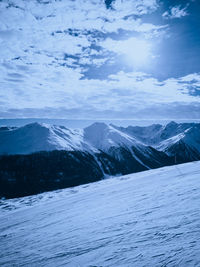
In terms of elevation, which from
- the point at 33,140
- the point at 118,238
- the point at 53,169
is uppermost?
the point at 33,140

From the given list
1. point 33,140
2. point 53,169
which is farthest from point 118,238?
point 33,140

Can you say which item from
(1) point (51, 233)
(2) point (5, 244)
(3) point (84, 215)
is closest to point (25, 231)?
(2) point (5, 244)

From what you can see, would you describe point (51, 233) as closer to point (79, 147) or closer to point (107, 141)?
point (79, 147)

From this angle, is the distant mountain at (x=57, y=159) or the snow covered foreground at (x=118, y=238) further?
the distant mountain at (x=57, y=159)

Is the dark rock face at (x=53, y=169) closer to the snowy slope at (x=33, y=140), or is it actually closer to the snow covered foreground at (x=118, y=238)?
the snowy slope at (x=33, y=140)

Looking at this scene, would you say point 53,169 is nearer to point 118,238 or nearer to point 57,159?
point 57,159

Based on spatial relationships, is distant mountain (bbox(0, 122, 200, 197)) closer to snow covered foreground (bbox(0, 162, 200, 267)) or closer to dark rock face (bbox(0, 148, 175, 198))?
dark rock face (bbox(0, 148, 175, 198))

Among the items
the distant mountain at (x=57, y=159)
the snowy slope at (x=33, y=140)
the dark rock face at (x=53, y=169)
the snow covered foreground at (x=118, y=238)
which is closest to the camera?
the snow covered foreground at (x=118, y=238)

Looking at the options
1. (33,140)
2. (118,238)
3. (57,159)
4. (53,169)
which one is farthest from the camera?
(33,140)

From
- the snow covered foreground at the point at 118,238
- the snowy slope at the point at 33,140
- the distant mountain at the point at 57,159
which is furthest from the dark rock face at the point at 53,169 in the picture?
the snow covered foreground at the point at 118,238

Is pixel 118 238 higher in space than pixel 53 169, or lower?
higher

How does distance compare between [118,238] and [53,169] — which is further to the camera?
[53,169]

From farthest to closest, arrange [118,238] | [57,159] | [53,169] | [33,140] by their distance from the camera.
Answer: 1. [33,140]
2. [57,159]
3. [53,169]
4. [118,238]

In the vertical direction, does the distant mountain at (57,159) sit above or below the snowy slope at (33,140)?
below
